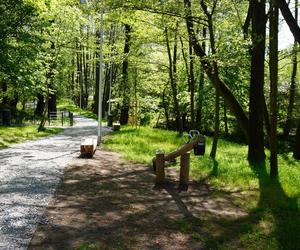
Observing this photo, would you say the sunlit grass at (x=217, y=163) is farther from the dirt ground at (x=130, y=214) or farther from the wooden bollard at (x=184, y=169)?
the wooden bollard at (x=184, y=169)

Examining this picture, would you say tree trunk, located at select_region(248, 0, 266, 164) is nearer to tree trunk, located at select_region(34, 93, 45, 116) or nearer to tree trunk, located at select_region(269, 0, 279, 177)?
tree trunk, located at select_region(269, 0, 279, 177)

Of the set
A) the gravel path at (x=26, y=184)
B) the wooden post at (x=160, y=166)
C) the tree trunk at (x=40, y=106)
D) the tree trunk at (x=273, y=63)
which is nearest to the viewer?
the gravel path at (x=26, y=184)

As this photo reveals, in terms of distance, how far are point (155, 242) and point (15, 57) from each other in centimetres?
1438

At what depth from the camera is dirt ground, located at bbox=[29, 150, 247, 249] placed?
6.74 metres

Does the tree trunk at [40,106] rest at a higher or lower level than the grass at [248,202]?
higher

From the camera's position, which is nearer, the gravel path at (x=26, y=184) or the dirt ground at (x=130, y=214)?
the dirt ground at (x=130, y=214)

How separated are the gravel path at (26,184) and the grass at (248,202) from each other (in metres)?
2.57

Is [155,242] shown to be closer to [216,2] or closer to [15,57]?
[216,2]

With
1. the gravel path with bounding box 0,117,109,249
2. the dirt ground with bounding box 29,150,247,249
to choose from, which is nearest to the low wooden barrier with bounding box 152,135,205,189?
the dirt ground with bounding box 29,150,247,249

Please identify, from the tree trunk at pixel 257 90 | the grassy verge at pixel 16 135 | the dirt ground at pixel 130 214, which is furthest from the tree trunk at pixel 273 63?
the grassy verge at pixel 16 135

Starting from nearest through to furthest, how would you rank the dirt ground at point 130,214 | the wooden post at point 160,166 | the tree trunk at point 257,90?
1. the dirt ground at point 130,214
2. the wooden post at point 160,166
3. the tree trunk at point 257,90

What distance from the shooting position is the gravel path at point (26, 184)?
6934 millimetres

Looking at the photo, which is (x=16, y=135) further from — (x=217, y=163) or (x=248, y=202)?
(x=248, y=202)

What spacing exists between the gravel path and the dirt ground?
23 cm
